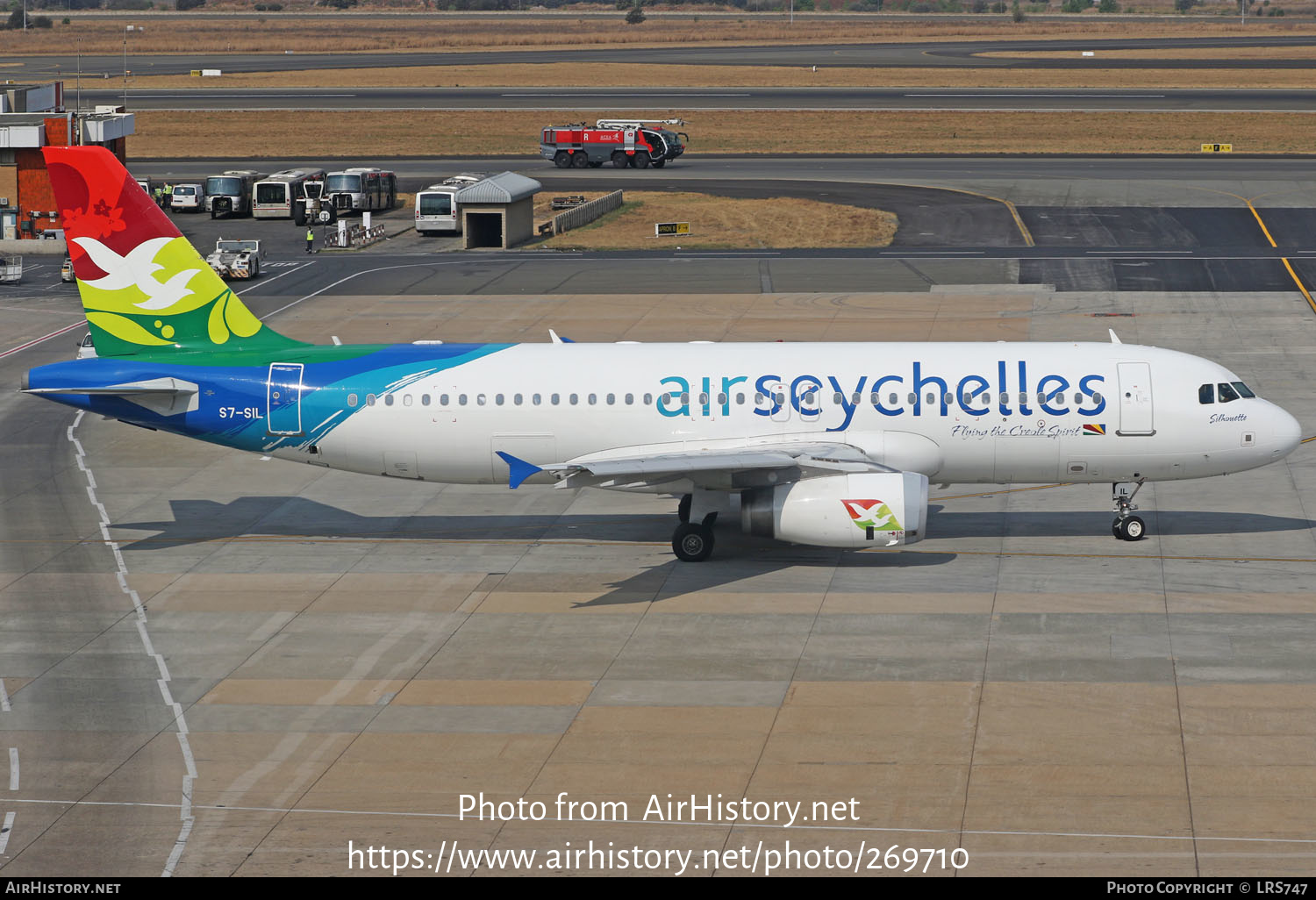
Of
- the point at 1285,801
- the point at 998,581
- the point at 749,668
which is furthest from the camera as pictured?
the point at 998,581

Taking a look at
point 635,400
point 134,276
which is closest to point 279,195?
point 134,276

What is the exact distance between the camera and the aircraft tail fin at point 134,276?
37406mm

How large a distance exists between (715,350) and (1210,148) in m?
96.4

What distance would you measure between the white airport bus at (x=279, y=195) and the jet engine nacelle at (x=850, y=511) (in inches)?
2969

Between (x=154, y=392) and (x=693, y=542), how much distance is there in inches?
542

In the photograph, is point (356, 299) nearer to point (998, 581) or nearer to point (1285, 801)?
point (998, 581)

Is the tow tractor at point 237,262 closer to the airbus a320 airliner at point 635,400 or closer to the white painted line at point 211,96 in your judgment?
the airbus a320 airliner at point 635,400

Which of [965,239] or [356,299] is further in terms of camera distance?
[965,239]

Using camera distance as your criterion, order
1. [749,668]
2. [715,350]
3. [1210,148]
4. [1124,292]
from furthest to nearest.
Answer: [1210,148] < [1124,292] < [715,350] < [749,668]

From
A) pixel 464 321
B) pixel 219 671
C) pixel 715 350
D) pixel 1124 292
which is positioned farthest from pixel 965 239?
pixel 219 671

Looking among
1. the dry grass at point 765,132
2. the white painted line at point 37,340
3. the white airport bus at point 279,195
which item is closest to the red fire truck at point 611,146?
the dry grass at point 765,132

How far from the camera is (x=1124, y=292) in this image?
71938 millimetres

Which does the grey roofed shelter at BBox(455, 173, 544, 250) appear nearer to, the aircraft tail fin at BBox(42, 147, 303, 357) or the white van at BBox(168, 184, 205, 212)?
the white van at BBox(168, 184, 205, 212)

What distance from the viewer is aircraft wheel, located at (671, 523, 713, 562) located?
36219 millimetres
